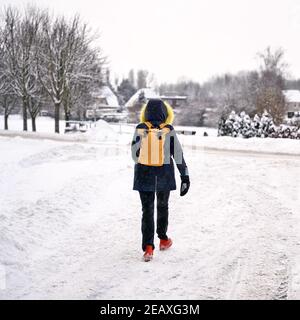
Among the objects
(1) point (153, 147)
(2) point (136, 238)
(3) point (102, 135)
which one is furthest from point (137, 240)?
(3) point (102, 135)

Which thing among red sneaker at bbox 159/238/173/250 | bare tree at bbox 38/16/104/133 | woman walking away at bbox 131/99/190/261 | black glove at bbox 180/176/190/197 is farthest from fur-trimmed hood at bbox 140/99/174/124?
bare tree at bbox 38/16/104/133

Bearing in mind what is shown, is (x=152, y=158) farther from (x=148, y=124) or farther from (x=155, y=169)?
(x=148, y=124)

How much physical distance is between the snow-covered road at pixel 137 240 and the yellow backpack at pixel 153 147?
1.07 metres

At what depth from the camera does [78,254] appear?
4.77m

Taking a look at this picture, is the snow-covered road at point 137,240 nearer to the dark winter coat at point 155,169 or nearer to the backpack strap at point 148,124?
the dark winter coat at point 155,169

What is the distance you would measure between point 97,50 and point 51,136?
10008 mm

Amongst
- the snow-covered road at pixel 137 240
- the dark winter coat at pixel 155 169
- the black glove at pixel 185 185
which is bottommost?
the snow-covered road at pixel 137 240

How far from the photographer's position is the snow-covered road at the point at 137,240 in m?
3.88

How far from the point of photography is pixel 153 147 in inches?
190

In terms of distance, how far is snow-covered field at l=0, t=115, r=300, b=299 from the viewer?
3.88 m

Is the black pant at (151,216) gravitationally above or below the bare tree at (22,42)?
below

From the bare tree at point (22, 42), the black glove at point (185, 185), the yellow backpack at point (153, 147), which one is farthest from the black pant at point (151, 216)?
the bare tree at point (22, 42)

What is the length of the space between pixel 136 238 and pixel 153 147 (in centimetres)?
131

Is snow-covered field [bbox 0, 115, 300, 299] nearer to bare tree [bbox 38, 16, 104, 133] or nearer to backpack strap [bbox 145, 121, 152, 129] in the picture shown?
backpack strap [bbox 145, 121, 152, 129]
